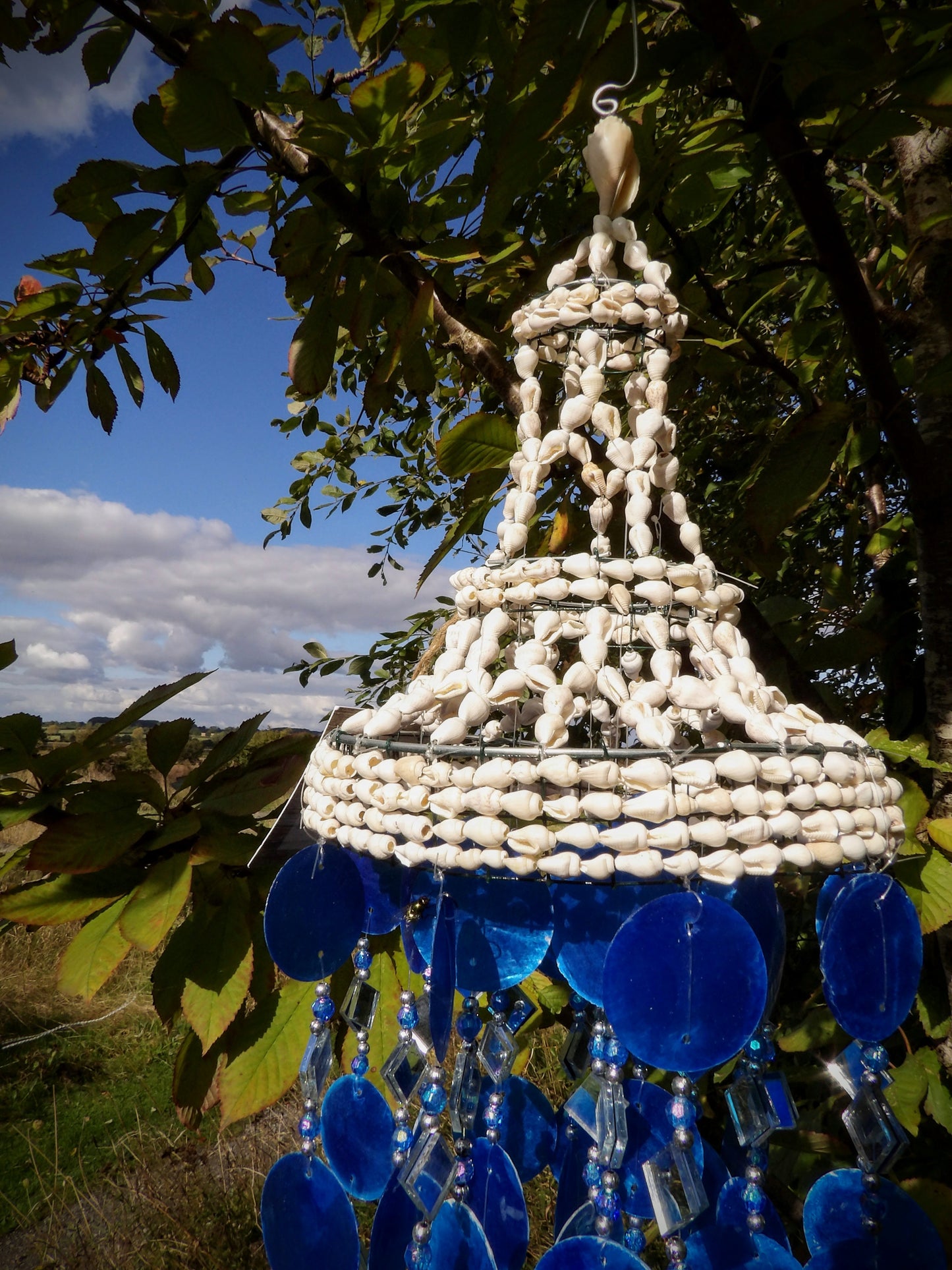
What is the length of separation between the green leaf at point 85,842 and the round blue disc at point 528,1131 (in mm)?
460

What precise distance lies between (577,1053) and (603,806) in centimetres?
35

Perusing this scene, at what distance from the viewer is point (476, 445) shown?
841mm

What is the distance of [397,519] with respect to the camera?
2143 mm

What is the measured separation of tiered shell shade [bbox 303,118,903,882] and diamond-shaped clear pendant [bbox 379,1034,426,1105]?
194 millimetres

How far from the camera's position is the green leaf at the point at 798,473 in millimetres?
859

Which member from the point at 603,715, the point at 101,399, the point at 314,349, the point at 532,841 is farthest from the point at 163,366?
the point at 532,841

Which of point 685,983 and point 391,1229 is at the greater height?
point 685,983

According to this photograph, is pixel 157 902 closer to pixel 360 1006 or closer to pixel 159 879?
pixel 159 879

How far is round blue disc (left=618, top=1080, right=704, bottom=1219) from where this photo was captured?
2.14ft

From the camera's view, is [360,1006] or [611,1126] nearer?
[611,1126]

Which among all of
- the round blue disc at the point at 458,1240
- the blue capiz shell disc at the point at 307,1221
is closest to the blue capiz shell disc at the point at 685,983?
the round blue disc at the point at 458,1240

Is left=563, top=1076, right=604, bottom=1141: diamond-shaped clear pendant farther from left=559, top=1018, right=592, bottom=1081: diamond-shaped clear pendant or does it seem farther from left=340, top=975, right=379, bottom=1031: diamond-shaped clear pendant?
left=340, top=975, right=379, bottom=1031: diamond-shaped clear pendant

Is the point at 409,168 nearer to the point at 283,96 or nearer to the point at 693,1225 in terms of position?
the point at 283,96

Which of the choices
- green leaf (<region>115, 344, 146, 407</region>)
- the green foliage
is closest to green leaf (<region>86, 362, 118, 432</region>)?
green leaf (<region>115, 344, 146, 407</region>)
